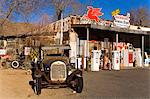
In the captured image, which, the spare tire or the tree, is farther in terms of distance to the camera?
the tree

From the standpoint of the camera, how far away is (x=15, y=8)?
31.9 m

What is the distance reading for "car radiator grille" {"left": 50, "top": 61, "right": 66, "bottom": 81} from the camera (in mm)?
14961

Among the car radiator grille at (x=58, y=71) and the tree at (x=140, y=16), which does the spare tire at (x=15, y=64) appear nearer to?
the car radiator grille at (x=58, y=71)

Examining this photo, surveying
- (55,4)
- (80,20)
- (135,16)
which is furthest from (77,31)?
(135,16)

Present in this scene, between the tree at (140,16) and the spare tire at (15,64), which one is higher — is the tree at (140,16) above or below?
above

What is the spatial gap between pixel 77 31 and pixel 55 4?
21.6 metres

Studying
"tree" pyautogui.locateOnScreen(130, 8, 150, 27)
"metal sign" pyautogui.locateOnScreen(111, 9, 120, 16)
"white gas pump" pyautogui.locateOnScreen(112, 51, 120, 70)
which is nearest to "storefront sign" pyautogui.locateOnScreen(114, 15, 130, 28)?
"metal sign" pyautogui.locateOnScreen(111, 9, 120, 16)

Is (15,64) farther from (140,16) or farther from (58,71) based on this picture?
(140,16)

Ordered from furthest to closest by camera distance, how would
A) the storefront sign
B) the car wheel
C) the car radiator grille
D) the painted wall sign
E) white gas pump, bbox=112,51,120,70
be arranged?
the storefront sign, the painted wall sign, white gas pump, bbox=112,51,120,70, the car wheel, the car radiator grille

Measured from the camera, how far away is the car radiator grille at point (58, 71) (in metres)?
15.0

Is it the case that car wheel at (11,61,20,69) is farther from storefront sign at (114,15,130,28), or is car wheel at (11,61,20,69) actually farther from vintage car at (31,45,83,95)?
vintage car at (31,45,83,95)

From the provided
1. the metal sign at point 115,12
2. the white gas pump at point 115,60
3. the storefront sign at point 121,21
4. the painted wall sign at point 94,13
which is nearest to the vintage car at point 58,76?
the white gas pump at point 115,60

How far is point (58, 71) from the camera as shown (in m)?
15.0

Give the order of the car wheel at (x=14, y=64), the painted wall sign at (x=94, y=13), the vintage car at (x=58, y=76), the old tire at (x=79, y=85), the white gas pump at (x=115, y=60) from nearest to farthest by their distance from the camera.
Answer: the old tire at (x=79, y=85) → the vintage car at (x=58, y=76) → the car wheel at (x=14, y=64) → the white gas pump at (x=115, y=60) → the painted wall sign at (x=94, y=13)
